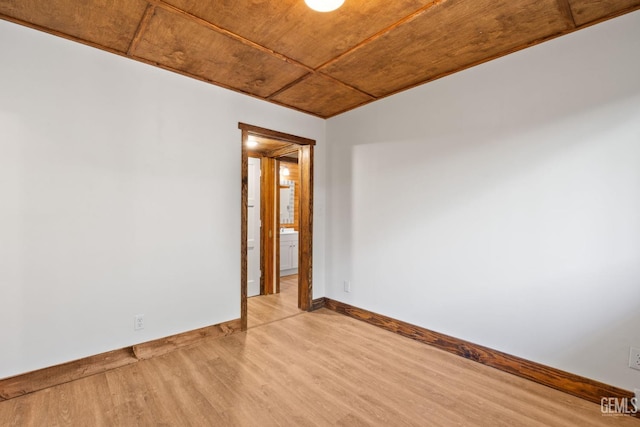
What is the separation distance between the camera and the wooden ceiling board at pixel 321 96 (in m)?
2.89

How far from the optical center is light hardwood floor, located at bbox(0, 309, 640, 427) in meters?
1.81

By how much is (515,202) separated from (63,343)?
360 centimetres

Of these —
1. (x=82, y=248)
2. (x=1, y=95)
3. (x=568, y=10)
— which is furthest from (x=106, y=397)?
(x=568, y=10)

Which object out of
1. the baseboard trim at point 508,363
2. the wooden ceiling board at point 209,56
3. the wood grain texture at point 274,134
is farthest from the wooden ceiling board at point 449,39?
the baseboard trim at point 508,363

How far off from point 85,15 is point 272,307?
11.0ft

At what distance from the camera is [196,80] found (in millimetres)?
2811

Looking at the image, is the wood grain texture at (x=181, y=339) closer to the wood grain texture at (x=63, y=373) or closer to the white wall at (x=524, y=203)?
the wood grain texture at (x=63, y=373)

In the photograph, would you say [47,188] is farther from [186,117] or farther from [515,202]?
[515,202]

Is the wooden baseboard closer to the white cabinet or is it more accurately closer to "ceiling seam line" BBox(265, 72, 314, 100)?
the white cabinet

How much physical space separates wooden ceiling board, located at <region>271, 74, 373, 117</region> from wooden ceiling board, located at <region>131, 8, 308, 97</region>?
6.5 inches

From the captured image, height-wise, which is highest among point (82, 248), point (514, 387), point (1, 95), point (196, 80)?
point (196, 80)

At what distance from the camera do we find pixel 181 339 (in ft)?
8.90

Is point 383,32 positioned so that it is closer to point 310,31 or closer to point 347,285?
point 310,31

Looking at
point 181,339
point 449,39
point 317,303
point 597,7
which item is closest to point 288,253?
point 317,303
